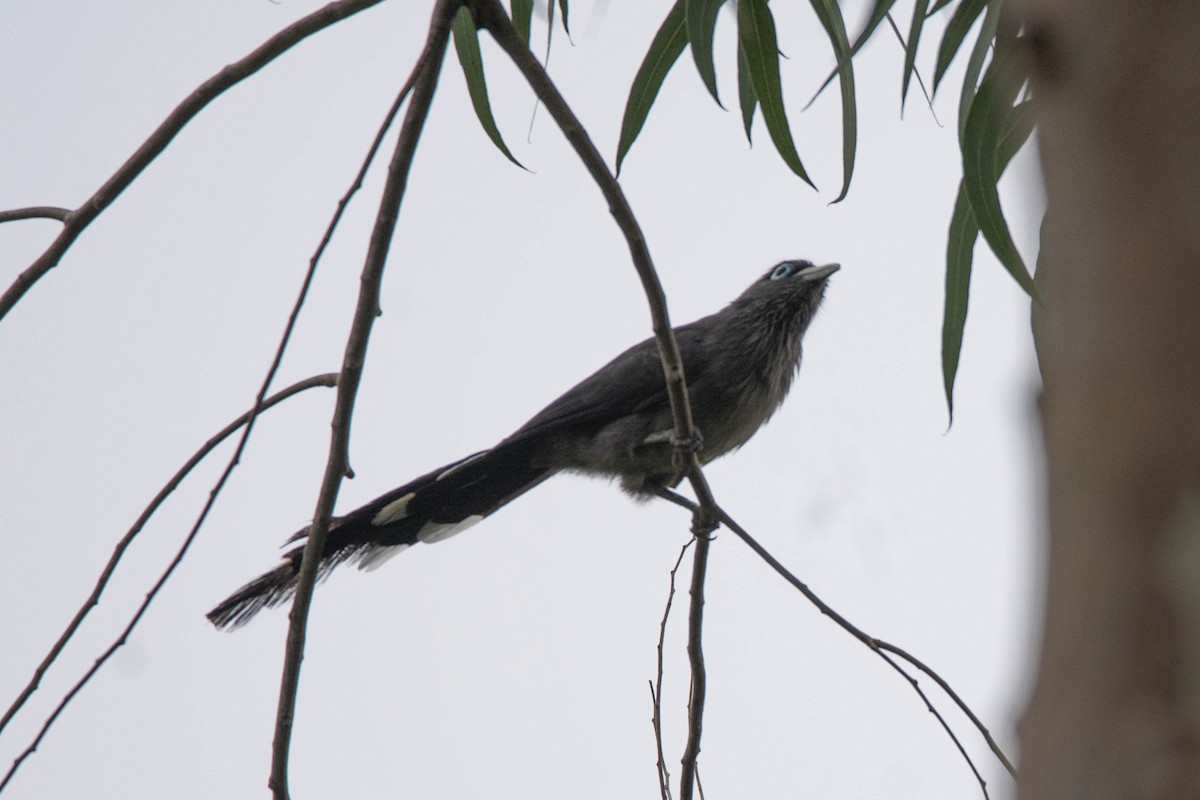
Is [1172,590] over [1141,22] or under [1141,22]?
under

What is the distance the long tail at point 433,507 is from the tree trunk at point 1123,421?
132 inches

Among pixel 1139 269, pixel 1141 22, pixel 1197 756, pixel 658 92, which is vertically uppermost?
pixel 658 92

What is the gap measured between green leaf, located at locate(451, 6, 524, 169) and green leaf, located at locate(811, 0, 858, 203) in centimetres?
93

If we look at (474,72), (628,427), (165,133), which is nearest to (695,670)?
(165,133)

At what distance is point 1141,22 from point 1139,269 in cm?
15

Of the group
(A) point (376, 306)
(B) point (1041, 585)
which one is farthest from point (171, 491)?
(B) point (1041, 585)

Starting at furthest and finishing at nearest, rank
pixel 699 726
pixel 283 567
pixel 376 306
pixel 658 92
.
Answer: pixel 658 92
pixel 283 567
pixel 699 726
pixel 376 306

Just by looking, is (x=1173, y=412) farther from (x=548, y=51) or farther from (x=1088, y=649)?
(x=548, y=51)

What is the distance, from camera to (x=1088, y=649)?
74cm

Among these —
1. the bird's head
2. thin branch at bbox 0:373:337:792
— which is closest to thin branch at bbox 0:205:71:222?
thin branch at bbox 0:373:337:792

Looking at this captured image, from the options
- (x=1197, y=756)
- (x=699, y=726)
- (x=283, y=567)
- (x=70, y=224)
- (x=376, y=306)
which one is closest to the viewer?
(x=1197, y=756)

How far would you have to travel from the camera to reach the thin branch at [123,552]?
1.98 meters

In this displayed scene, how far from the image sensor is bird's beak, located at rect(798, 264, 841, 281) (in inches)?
219

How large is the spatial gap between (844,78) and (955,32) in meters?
0.52
